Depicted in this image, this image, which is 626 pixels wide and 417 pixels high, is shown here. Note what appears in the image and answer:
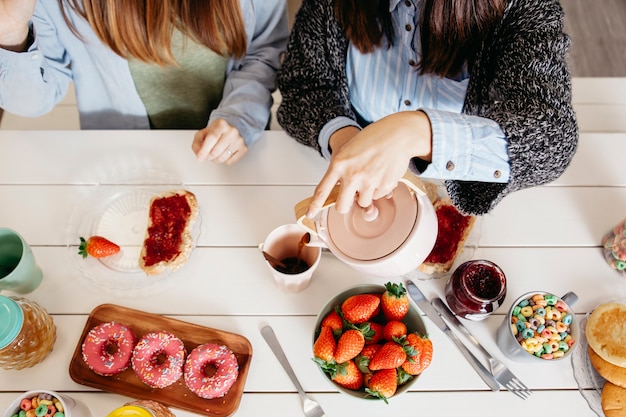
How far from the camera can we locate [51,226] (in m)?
1.11

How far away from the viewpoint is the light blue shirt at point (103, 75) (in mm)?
1102

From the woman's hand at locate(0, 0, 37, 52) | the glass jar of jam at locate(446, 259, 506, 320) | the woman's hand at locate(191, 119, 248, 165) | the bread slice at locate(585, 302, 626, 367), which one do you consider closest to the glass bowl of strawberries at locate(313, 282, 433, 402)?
the glass jar of jam at locate(446, 259, 506, 320)

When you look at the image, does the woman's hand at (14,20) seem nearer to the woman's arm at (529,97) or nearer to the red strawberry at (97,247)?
the red strawberry at (97,247)

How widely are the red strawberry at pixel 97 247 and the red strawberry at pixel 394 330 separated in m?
0.59

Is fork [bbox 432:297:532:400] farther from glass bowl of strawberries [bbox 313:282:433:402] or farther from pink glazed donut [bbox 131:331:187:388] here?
pink glazed donut [bbox 131:331:187:388]

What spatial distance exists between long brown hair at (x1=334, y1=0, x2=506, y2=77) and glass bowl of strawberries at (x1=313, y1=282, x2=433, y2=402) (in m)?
0.47

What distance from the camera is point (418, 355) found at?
0.86 meters

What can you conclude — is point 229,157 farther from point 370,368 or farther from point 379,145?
point 370,368

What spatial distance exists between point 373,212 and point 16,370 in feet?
2.45

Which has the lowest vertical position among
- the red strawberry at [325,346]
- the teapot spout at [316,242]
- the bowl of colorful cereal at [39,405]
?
the bowl of colorful cereal at [39,405]

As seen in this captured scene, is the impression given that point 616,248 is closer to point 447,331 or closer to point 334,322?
point 447,331

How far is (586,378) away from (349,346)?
467mm

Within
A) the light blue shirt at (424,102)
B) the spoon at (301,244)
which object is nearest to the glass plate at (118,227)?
the spoon at (301,244)

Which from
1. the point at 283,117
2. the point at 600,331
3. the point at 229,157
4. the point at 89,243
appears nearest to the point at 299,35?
the point at 283,117
